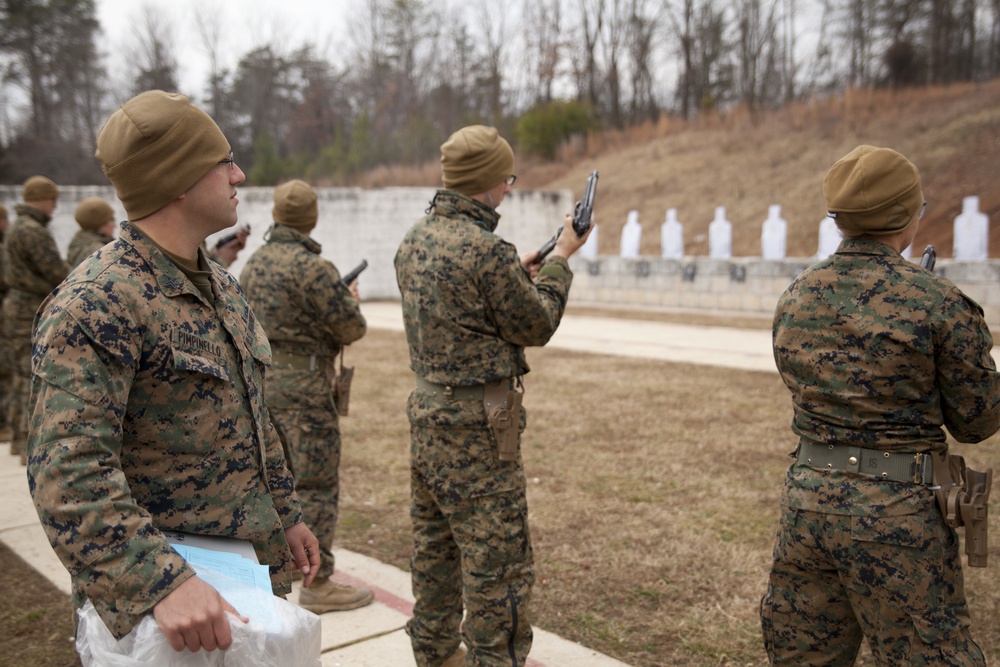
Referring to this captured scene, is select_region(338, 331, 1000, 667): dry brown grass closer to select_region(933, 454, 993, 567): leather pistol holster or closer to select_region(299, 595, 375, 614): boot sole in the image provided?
select_region(299, 595, 375, 614): boot sole

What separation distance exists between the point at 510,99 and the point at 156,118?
42192 millimetres

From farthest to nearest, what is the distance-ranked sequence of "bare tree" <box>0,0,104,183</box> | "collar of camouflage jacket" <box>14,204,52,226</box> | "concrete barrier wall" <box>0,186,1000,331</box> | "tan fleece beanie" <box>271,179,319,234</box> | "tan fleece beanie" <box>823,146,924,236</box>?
1. "bare tree" <box>0,0,104,183</box>
2. "concrete barrier wall" <box>0,186,1000,331</box>
3. "collar of camouflage jacket" <box>14,204,52,226</box>
4. "tan fleece beanie" <box>271,179,319,234</box>
5. "tan fleece beanie" <box>823,146,924,236</box>

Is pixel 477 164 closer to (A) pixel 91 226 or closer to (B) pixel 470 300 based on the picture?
(B) pixel 470 300

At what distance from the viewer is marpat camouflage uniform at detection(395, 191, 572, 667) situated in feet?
9.84

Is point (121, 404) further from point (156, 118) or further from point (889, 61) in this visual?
point (889, 61)

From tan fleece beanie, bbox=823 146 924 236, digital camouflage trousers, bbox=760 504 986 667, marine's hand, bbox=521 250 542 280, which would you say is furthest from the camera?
marine's hand, bbox=521 250 542 280

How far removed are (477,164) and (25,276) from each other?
510 cm

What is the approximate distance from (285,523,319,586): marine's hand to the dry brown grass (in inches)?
70.8

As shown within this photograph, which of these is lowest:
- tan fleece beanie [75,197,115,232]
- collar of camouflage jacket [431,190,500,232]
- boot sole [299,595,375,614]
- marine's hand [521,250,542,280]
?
boot sole [299,595,375,614]

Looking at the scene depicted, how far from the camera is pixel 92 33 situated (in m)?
34.7

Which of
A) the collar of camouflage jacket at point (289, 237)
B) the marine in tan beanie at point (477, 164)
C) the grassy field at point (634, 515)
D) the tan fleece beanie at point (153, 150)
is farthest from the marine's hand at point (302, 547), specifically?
the collar of camouflage jacket at point (289, 237)

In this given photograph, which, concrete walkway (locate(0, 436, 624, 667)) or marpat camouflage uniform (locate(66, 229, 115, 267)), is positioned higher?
marpat camouflage uniform (locate(66, 229, 115, 267))

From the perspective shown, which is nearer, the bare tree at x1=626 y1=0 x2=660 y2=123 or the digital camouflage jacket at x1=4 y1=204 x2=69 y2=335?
the digital camouflage jacket at x1=4 y1=204 x2=69 y2=335

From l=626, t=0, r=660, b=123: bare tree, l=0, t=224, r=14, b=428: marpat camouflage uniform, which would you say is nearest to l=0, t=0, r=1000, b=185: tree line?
l=626, t=0, r=660, b=123: bare tree
